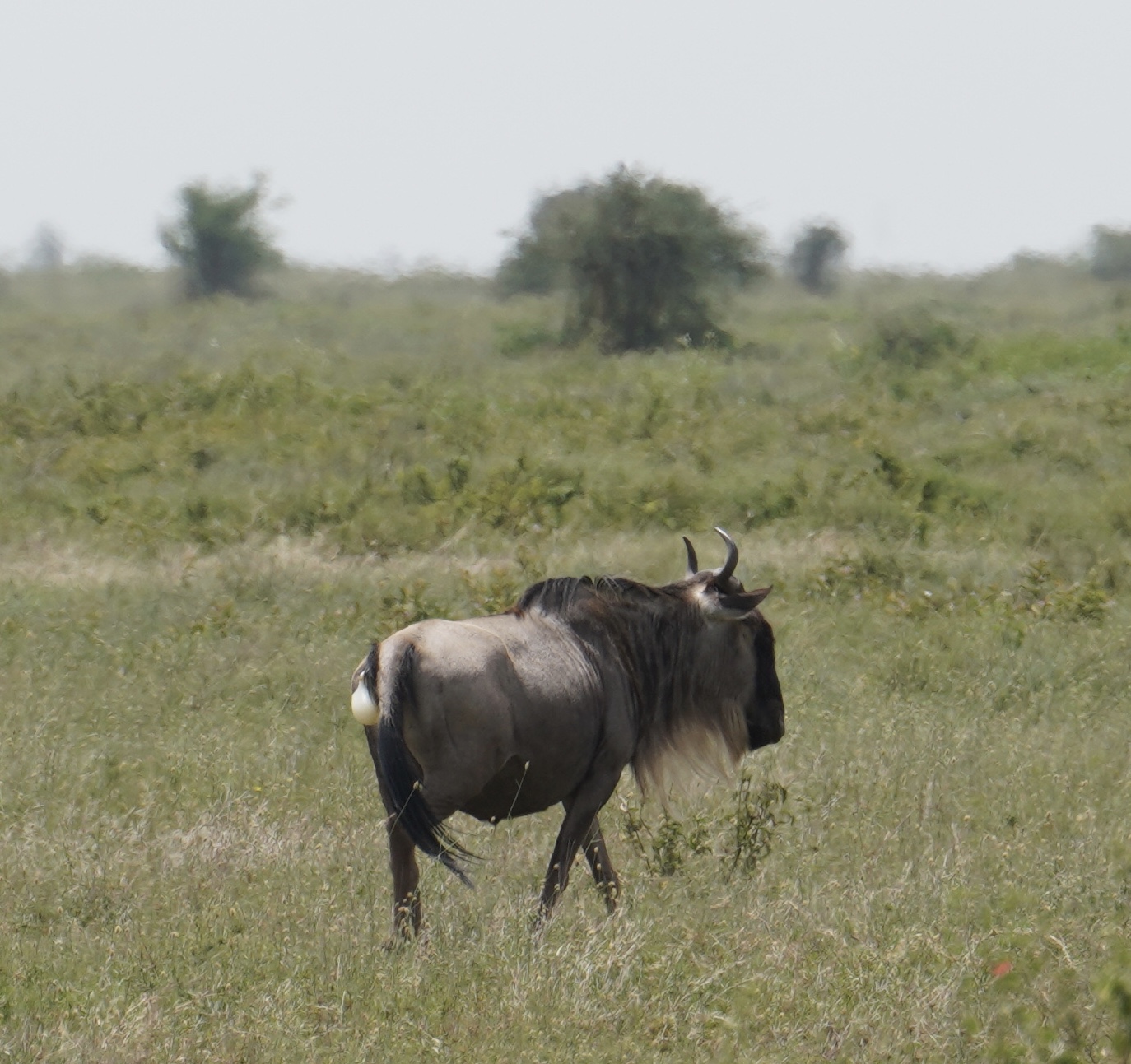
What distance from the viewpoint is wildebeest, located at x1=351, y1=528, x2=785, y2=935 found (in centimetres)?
468

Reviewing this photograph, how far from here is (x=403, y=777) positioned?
4.64 metres

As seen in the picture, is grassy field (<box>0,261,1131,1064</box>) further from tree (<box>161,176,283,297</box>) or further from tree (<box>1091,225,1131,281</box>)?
tree (<box>1091,225,1131,281</box>)

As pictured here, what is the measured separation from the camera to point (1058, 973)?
365cm

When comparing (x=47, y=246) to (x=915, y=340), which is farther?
(x=47, y=246)

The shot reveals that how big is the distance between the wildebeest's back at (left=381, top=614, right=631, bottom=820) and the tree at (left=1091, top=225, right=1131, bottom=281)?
3973 cm

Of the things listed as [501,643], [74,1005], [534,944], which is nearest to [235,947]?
[74,1005]

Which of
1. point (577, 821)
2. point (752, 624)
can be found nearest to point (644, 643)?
point (752, 624)

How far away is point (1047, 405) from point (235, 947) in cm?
1476

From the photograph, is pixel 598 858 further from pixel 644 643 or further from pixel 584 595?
pixel 584 595

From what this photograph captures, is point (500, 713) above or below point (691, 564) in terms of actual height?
below

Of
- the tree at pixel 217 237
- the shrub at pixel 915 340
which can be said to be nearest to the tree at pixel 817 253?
the tree at pixel 217 237

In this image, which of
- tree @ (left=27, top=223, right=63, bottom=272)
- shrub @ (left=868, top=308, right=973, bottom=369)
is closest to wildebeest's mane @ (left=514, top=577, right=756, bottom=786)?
shrub @ (left=868, top=308, right=973, bottom=369)

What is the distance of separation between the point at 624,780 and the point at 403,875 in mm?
2082

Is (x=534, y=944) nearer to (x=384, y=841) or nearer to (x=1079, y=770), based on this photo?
(x=384, y=841)
